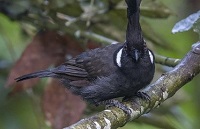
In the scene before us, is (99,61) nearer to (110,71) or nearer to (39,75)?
(110,71)

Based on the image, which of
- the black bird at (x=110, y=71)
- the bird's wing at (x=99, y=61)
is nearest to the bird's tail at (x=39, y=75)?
the black bird at (x=110, y=71)

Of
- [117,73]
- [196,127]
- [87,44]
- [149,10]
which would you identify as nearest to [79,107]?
[117,73]

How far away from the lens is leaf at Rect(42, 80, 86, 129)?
331cm

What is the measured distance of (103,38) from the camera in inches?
145

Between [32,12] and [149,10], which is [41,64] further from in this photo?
[149,10]

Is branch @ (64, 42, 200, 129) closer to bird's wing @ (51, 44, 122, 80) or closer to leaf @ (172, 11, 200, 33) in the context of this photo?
leaf @ (172, 11, 200, 33)

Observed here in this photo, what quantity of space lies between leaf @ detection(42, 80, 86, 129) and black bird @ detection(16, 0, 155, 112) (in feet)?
0.26

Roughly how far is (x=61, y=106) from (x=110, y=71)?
320 millimetres

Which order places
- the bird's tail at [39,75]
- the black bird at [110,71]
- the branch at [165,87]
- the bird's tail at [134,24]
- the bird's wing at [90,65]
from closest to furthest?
the branch at [165,87], the bird's tail at [134,24], the black bird at [110,71], the bird's tail at [39,75], the bird's wing at [90,65]

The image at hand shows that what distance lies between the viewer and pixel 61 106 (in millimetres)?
3377

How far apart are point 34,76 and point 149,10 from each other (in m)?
0.77

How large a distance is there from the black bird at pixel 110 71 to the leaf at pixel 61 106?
0.08 m

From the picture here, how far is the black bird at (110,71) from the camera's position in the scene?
3266mm

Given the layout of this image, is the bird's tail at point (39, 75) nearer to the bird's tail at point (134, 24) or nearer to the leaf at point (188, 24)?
the bird's tail at point (134, 24)
